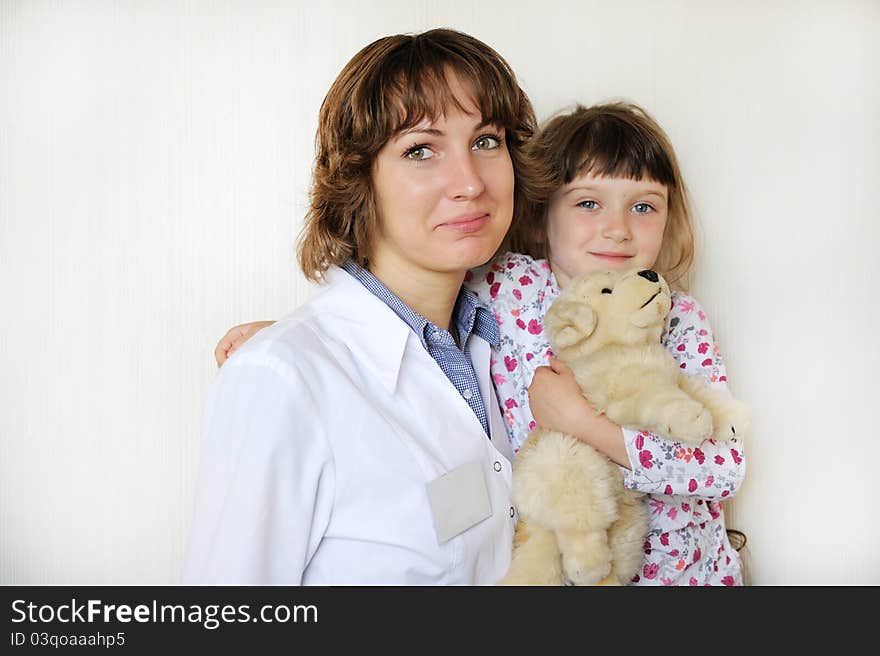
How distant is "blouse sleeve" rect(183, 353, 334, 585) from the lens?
124 centimetres

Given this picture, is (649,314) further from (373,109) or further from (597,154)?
(373,109)

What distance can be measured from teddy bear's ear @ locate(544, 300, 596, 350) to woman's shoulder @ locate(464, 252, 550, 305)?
0.27 meters

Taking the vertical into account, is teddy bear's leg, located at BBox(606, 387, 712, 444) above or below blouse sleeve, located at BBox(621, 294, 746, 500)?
above

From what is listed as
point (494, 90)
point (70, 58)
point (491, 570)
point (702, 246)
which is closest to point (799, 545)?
point (702, 246)

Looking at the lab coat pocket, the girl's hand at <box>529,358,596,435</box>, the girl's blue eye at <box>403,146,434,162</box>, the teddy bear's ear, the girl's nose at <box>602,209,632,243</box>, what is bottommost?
the lab coat pocket

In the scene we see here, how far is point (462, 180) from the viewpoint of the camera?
57.8 inches

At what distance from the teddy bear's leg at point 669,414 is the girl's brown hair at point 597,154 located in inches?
20.7

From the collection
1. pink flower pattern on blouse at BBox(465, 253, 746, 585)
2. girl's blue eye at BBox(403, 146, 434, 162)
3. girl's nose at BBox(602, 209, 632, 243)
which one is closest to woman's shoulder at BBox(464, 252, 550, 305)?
pink flower pattern on blouse at BBox(465, 253, 746, 585)

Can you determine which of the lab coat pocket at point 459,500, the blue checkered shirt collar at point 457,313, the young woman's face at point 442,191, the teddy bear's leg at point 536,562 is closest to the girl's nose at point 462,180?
the young woman's face at point 442,191

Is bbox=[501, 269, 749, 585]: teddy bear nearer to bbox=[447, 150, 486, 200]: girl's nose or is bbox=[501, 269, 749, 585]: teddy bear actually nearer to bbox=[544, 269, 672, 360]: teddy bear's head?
bbox=[544, 269, 672, 360]: teddy bear's head

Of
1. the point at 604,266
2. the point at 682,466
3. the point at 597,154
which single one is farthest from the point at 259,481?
the point at 597,154

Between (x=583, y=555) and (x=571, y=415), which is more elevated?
(x=571, y=415)

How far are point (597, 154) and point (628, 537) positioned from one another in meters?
0.75

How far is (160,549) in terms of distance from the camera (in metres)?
2.03
